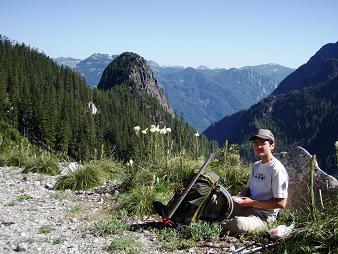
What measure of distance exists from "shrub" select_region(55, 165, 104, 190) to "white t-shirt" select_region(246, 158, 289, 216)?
5438 millimetres

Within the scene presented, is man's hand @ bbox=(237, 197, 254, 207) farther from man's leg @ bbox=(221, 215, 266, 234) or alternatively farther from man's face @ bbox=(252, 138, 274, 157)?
man's face @ bbox=(252, 138, 274, 157)

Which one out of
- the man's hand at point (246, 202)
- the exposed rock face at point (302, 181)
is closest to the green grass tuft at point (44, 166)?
the exposed rock face at point (302, 181)

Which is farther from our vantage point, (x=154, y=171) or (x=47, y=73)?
(x=47, y=73)

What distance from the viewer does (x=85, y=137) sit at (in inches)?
4673

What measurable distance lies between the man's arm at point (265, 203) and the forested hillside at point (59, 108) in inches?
2502

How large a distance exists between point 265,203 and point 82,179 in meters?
6.18

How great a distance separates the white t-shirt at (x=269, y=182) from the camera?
6.99m

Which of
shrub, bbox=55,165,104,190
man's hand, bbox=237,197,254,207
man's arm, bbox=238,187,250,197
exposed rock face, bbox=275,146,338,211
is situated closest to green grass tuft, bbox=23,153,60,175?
shrub, bbox=55,165,104,190

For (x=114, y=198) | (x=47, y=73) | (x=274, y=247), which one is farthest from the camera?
(x=47, y=73)

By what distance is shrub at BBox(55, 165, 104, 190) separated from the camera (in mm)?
11742

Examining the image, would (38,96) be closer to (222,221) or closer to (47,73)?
(47,73)

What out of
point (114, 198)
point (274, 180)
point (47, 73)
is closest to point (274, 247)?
point (274, 180)

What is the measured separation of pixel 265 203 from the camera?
7047 millimetres

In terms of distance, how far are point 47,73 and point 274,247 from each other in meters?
162
